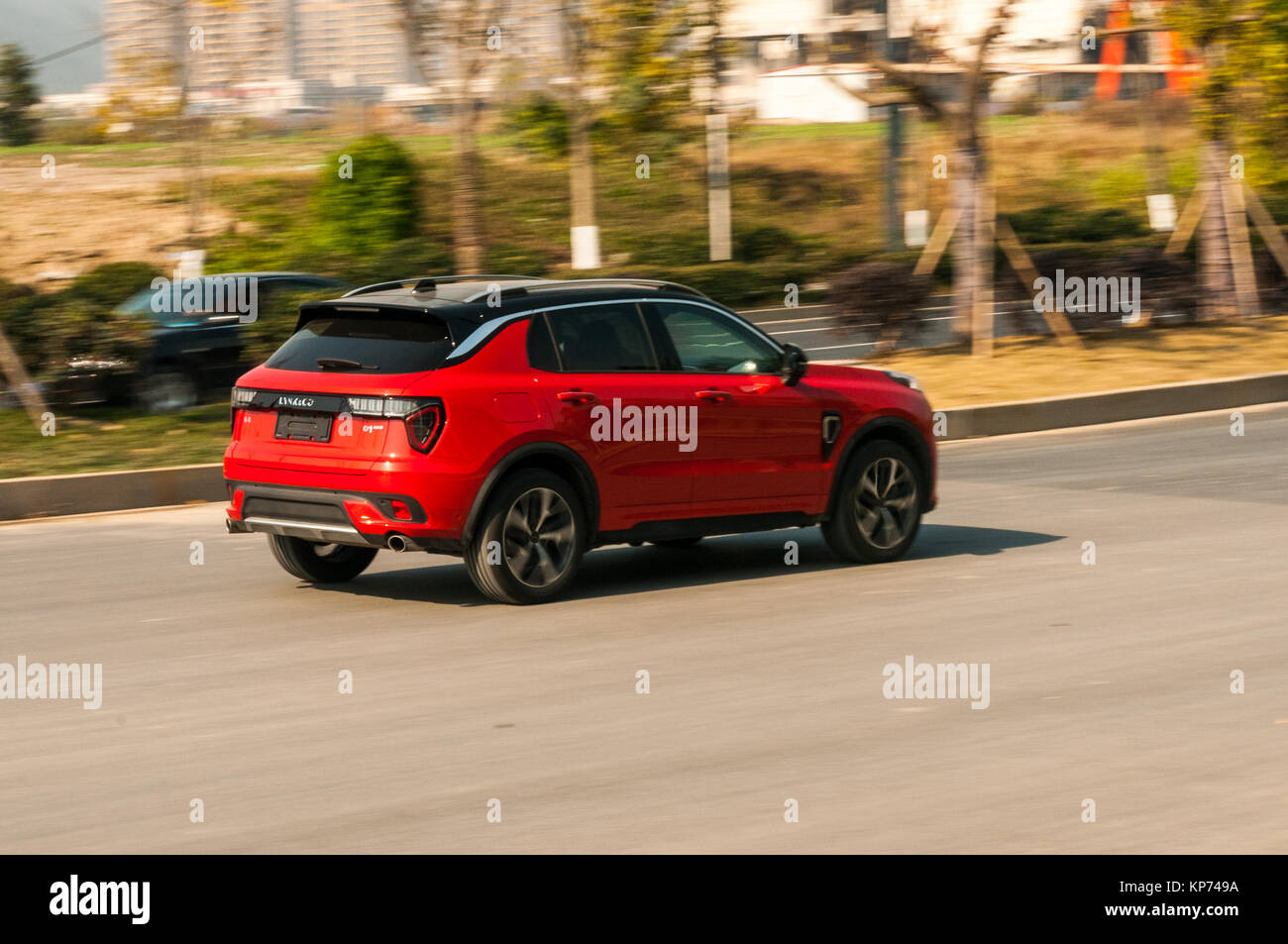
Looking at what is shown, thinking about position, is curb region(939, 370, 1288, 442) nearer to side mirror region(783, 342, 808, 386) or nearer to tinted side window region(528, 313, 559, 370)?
side mirror region(783, 342, 808, 386)

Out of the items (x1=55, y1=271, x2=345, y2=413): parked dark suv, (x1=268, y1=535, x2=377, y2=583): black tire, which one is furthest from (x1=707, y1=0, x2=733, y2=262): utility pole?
(x1=268, y1=535, x2=377, y2=583): black tire

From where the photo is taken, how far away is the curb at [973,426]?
14.0 m

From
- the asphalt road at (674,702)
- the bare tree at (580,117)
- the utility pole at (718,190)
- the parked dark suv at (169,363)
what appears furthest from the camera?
the utility pole at (718,190)

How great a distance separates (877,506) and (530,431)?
8.48 feet

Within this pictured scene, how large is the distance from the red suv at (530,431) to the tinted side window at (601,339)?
11 mm

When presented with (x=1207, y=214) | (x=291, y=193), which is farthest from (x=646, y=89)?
(x=291, y=193)

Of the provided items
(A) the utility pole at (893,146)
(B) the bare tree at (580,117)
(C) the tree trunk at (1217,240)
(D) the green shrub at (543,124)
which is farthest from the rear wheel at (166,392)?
(D) the green shrub at (543,124)

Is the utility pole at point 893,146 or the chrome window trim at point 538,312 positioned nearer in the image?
the chrome window trim at point 538,312

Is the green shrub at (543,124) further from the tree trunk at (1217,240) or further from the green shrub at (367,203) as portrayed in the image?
the tree trunk at (1217,240)

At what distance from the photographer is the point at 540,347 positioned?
32.1 feet

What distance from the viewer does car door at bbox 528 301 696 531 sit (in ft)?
32.1

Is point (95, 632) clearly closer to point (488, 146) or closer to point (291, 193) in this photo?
point (291, 193)

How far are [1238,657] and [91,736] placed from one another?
16.1ft

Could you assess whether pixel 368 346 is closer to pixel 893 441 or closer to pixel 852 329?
pixel 893 441
